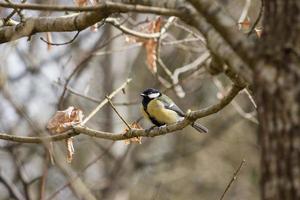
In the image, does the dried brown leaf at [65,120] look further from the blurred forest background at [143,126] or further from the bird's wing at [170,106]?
the blurred forest background at [143,126]

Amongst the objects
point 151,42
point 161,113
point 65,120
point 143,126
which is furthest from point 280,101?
point 143,126

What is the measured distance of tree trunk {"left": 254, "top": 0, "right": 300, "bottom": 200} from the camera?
2.04 metres

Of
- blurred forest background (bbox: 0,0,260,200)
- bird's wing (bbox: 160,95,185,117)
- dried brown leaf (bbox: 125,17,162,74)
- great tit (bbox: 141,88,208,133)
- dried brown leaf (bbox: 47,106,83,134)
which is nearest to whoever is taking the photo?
dried brown leaf (bbox: 47,106,83,134)

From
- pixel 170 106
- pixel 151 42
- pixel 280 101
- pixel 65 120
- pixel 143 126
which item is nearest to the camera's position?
pixel 280 101

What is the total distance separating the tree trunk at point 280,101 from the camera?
2.04 m

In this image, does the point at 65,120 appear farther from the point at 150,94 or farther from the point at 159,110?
the point at 150,94

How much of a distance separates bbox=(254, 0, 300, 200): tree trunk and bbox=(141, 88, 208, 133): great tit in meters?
3.64

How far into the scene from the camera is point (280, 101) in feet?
6.81

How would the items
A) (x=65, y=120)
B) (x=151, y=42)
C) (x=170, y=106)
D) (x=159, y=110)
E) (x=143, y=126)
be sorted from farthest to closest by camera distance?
(x=143, y=126) < (x=170, y=106) < (x=159, y=110) < (x=151, y=42) < (x=65, y=120)

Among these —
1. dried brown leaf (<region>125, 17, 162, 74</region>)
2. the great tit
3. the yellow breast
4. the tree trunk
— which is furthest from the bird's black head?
the tree trunk

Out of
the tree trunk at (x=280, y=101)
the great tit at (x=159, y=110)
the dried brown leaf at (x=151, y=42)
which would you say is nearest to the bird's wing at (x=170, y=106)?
the great tit at (x=159, y=110)

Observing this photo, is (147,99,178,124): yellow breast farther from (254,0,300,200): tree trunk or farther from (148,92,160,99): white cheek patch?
(254,0,300,200): tree trunk

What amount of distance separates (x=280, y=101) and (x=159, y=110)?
3.86 m

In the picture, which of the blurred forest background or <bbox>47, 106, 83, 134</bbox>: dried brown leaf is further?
the blurred forest background
